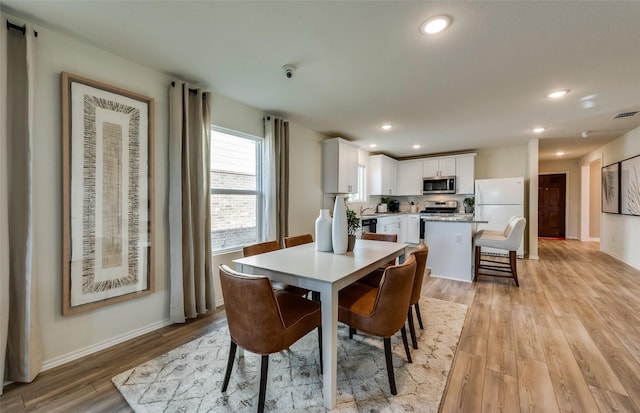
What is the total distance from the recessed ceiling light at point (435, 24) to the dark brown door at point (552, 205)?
29.2 feet

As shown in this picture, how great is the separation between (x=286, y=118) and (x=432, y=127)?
2330 mm

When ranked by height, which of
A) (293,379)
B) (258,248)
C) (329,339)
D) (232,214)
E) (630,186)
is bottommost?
(293,379)

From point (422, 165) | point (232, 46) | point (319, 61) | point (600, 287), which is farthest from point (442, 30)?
point (422, 165)

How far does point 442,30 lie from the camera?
1.80 m

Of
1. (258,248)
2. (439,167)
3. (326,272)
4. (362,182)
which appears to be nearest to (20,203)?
(258,248)

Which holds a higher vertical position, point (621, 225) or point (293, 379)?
point (621, 225)

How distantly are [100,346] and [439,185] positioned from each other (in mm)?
6245

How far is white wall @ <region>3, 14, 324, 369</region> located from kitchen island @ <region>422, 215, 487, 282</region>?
3.66 metres

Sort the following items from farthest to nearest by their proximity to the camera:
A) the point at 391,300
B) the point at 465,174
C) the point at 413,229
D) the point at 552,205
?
the point at 552,205, the point at 413,229, the point at 465,174, the point at 391,300

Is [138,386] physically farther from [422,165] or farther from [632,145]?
[632,145]

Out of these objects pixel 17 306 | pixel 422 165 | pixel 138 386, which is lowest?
pixel 138 386

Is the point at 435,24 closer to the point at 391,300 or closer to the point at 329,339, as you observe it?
the point at 391,300

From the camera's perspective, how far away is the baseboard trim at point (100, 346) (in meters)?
1.87

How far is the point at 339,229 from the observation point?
206 centimetres
